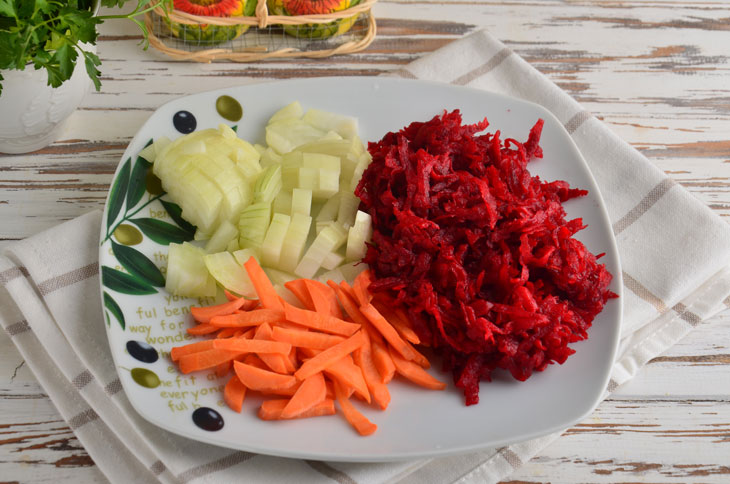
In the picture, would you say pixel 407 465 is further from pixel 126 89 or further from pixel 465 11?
pixel 465 11

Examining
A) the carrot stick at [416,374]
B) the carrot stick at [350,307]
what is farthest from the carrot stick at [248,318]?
the carrot stick at [416,374]

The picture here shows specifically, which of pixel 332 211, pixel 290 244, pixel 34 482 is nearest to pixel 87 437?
→ pixel 34 482

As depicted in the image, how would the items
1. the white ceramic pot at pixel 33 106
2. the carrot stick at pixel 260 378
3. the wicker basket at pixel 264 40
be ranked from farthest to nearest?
the wicker basket at pixel 264 40, the white ceramic pot at pixel 33 106, the carrot stick at pixel 260 378

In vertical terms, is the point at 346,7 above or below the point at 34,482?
above

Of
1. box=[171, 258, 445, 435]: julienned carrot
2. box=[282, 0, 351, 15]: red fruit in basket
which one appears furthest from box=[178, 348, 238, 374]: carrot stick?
box=[282, 0, 351, 15]: red fruit in basket

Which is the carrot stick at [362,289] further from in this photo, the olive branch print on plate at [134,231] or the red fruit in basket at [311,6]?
the red fruit in basket at [311,6]

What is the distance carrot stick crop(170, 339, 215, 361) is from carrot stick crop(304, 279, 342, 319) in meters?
0.39

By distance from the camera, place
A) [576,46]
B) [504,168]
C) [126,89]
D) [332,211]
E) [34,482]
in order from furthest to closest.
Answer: [576,46] → [126,89] → [332,211] → [504,168] → [34,482]

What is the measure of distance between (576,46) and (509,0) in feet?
1.69

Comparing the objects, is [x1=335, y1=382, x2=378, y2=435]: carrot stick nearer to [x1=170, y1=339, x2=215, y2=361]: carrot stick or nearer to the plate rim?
the plate rim

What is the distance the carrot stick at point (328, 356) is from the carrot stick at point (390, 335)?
8 centimetres

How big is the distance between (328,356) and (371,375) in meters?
0.17

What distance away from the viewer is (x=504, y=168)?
2.74 meters

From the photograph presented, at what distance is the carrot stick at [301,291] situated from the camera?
259 centimetres
